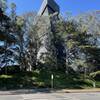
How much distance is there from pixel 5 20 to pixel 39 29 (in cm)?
692

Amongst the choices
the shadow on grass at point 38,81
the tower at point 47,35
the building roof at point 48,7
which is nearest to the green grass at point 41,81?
the shadow on grass at point 38,81

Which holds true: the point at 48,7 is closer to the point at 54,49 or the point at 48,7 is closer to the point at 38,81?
the point at 54,49

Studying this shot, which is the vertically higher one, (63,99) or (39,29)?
(39,29)

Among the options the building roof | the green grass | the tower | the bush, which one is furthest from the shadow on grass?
the building roof

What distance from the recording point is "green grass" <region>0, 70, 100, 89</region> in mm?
36250

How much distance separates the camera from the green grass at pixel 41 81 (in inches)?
1427

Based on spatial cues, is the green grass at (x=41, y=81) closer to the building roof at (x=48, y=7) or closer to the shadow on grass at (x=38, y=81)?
the shadow on grass at (x=38, y=81)

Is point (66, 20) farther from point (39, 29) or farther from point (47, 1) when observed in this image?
point (47, 1)

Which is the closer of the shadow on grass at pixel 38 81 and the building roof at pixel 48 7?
the shadow on grass at pixel 38 81

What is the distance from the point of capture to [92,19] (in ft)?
144

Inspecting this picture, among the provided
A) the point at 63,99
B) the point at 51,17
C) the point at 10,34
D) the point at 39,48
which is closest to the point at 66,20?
the point at 51,17

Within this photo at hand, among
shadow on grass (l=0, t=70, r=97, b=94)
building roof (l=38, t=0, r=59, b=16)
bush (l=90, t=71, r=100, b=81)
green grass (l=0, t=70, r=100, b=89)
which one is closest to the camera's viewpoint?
shadow on grass (l=0, t=70, r=97, b=94)

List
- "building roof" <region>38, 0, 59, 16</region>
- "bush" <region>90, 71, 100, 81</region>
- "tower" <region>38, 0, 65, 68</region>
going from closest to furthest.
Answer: "bush" <region>90, 71, 100, 81</region> < "tower" <region>38, 0, 65, 68</region> < "building roof" <region>38, 0, 59, 16</region>

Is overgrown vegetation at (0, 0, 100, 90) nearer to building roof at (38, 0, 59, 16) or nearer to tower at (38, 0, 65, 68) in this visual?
tower at (38, 0, 65, 68)
